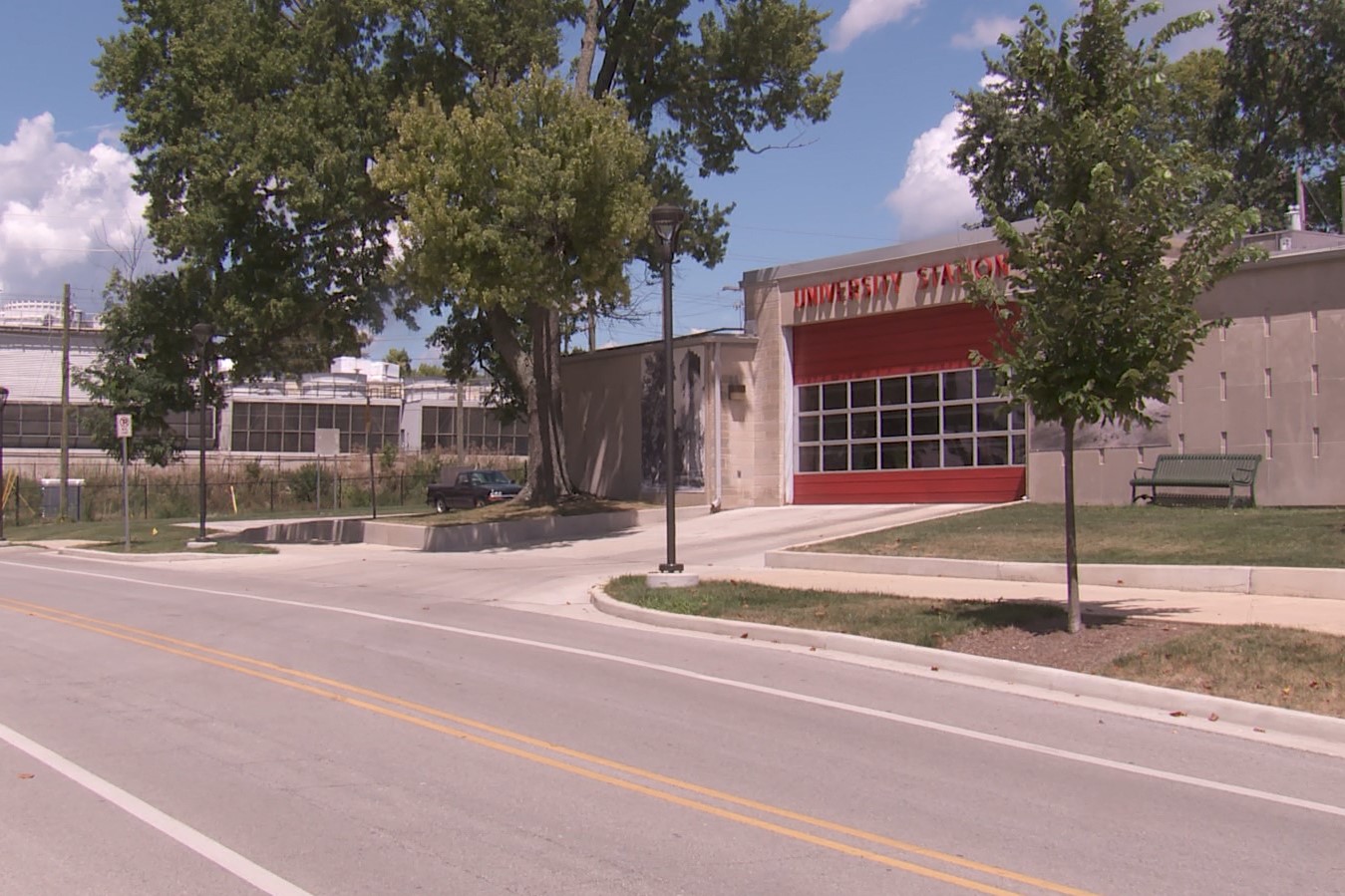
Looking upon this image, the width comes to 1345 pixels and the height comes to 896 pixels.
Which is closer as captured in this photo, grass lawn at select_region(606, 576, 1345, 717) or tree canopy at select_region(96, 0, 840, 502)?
grass lawn at select_region(606, 576, 1345, 717)

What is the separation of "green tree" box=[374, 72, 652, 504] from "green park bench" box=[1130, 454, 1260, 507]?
10.8 m

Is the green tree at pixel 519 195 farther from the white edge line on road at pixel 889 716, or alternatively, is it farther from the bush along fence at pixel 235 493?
the bush along fence at pixel 235 493

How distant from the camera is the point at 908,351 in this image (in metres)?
27.7

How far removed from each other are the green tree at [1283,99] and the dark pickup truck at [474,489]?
27.4 m

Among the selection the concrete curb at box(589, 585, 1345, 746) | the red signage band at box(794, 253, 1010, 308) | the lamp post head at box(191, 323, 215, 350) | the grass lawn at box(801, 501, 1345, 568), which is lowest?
the concrete curb at box(589, 585, 1345, 746)

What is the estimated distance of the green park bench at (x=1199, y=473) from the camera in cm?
2062

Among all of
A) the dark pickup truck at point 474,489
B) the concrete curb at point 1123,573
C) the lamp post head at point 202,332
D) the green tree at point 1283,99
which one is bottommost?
the concrete curb at point 1123,573

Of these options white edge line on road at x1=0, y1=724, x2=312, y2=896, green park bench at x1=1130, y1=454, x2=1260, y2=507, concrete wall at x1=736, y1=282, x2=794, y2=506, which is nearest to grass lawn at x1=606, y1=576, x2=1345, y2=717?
white edge line on road at x1=0, y1=724, x2=312, y2=896

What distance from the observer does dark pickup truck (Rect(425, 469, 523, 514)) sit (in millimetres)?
41281

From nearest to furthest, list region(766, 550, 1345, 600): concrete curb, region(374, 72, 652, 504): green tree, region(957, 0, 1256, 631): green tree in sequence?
region(957, 0, 1256, 631): green tree → region(766, 550, 1345, 600): concrete curb → region(374, 72, 652, 504): green tree

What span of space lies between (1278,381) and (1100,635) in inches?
456

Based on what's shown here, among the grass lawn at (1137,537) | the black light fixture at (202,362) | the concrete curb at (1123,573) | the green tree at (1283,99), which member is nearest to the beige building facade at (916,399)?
the grass lawn at (1137,537)

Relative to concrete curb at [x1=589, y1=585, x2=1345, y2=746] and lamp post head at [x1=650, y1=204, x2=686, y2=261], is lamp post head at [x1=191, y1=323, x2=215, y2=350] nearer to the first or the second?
lamp post head at [x1=650, y1=204, x2=686, y2=261]

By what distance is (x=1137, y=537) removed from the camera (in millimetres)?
17766
